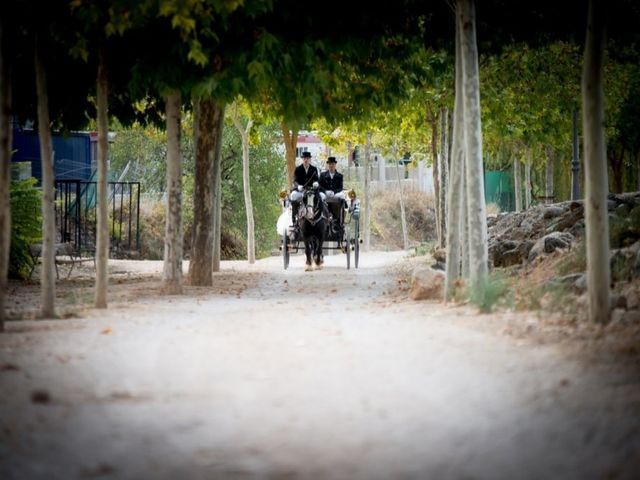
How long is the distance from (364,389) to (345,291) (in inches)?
373

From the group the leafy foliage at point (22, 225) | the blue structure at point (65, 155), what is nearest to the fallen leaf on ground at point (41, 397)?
the leafy foliage at point (22, 225)

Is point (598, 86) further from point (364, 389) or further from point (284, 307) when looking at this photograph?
point (284, 307)

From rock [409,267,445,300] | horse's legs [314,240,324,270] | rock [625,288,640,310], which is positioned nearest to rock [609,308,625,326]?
rock [625,288,640,310]

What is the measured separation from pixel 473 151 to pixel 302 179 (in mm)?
9706

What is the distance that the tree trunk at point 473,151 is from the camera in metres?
13.0

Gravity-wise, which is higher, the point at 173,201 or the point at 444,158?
the point at 444,158

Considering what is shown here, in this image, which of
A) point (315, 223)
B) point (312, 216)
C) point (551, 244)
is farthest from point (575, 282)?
point (315, 223)

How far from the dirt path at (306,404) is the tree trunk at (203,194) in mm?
6926

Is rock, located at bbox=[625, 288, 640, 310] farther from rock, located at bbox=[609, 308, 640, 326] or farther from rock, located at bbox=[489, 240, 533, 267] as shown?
rock, located at bbox=[489, 240, 533, 267]

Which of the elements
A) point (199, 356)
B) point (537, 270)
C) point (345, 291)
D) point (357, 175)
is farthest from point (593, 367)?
point (357, 175)

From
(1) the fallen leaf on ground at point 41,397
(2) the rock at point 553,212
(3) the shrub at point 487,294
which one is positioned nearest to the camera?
(1) the fallen leaf on ground at point 41,397

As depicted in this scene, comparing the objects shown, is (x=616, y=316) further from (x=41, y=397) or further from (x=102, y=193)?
(x=102, y=193)

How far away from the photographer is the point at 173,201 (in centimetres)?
1589

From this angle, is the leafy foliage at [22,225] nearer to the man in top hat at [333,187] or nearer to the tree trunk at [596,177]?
the man in top hat at [333,187]
